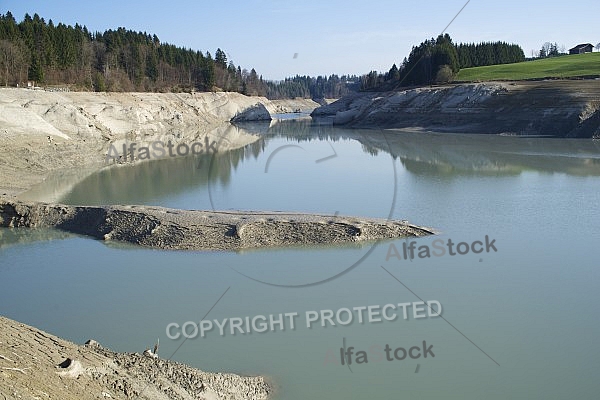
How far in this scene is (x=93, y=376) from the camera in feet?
24.6

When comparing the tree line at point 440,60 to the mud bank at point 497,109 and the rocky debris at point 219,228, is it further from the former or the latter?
the rocky debris at point 219,228

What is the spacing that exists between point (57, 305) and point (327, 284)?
6328 mm

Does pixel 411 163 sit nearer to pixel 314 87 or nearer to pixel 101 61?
pixel 101 61

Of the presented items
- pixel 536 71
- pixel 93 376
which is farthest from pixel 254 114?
pixel 93 376

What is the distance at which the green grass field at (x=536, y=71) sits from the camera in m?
55.5

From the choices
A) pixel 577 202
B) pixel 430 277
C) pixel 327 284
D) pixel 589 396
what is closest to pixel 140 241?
pixel 327 284

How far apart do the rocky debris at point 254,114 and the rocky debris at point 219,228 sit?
212 ft

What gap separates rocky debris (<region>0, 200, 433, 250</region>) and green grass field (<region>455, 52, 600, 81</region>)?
44.3 meters

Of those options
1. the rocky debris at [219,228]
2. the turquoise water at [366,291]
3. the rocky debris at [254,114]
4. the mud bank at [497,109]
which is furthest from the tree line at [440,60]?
the rocky debris at [219,228]

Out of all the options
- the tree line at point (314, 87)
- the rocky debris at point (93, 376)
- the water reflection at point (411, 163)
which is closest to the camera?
the rocky debris at point (93, 376)

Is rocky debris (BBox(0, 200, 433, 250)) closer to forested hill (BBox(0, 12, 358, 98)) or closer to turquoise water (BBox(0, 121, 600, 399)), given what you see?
turquoise water (BBox(0, 121, 600, 399))

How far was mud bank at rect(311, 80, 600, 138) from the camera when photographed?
4550 cm

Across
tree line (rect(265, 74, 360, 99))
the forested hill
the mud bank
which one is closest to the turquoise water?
the mud bank

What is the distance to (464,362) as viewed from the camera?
984 centimetres
